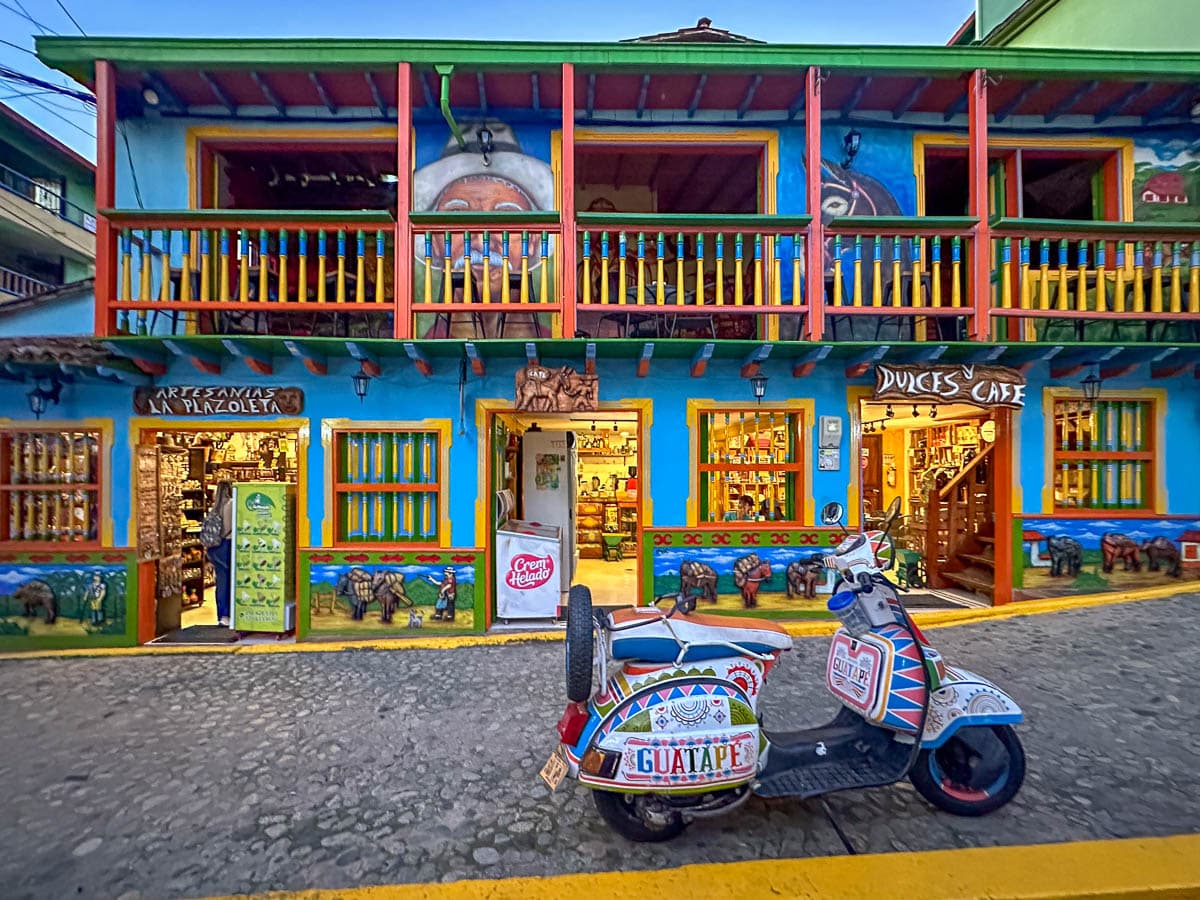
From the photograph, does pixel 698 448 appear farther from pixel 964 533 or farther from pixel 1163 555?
pixel 1163 555

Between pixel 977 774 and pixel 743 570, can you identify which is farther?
pixel 743 570

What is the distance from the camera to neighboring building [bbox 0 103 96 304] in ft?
39.8

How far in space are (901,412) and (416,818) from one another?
10928mm

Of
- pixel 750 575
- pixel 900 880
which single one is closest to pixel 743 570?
pixel 750 575

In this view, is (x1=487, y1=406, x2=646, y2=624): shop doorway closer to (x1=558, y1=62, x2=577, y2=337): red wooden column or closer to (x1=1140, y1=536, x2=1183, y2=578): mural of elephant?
(x1=558, y1=62, x2=577, y2=337): red wooden column

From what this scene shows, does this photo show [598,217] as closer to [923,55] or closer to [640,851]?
[923,55]

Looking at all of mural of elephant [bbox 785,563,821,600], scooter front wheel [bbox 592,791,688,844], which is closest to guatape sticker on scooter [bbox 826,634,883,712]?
scooter front wheel [bbox 592,791,688,844]

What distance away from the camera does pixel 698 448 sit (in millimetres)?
6773

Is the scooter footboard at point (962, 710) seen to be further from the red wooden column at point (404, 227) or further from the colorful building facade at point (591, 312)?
the red wooden column at point (404, 227)

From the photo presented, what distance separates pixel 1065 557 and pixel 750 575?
12.6 feet

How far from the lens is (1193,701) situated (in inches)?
169

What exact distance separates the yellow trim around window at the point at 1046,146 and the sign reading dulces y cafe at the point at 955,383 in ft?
8.08


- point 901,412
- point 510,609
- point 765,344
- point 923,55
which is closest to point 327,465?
point 510,609

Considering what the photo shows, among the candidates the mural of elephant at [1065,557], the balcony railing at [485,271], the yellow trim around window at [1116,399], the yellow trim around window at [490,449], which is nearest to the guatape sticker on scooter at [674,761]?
the yellow trim around window at [490,449]
